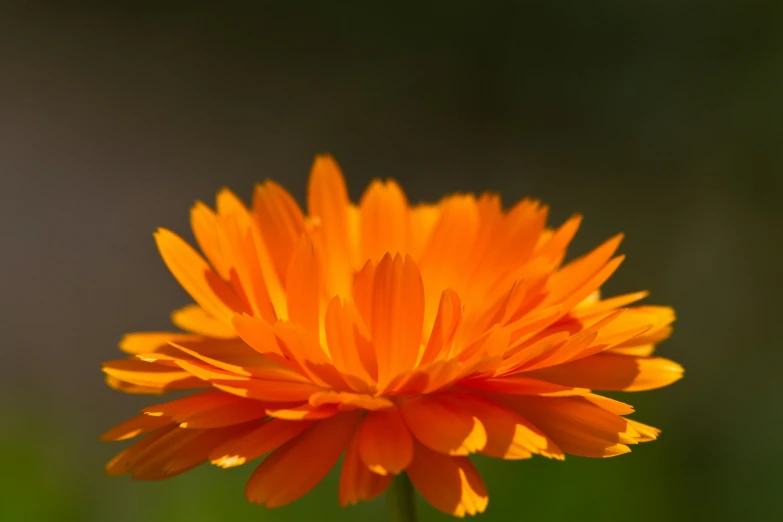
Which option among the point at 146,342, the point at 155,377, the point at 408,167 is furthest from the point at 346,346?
the point at 408,167

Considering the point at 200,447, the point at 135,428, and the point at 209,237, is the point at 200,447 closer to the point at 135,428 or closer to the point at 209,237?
the point at 135,428

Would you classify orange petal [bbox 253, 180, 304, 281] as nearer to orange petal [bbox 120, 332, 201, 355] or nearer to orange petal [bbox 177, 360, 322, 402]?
orange petal [bbox 120, 332, 201, 355]

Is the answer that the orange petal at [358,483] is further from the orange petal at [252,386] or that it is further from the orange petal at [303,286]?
the orange petal at [303,286]

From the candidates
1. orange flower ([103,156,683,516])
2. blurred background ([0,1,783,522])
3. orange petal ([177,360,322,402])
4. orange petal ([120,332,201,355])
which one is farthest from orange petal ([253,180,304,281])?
blurred background ([0,1,783,522])

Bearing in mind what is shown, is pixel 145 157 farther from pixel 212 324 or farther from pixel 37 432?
pixel 212 324

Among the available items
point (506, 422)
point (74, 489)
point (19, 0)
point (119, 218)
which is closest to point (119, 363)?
point (506, 422)

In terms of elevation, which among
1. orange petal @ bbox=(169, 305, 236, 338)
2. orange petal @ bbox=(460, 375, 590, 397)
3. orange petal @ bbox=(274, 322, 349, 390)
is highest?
orange petal @ bbox=(169, 305, 236, 338)
